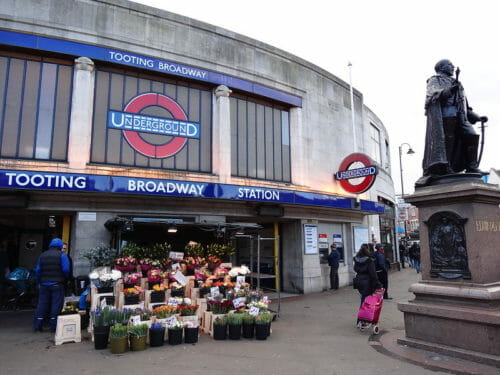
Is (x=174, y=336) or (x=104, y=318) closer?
(x=104, y=318)

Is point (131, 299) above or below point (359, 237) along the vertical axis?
below

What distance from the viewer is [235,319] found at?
281 inches

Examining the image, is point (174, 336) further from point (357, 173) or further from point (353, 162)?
point (353, 162)

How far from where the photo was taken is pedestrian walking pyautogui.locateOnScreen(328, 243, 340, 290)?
14812 mm

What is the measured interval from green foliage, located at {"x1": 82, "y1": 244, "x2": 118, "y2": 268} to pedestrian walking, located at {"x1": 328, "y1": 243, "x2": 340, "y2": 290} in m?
8.59

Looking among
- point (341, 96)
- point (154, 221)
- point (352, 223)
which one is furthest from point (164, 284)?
point (341, 96)

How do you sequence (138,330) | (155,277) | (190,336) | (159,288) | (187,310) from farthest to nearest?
(155,277) < (159,288) < (187,310) < (190,336) < (138,330)

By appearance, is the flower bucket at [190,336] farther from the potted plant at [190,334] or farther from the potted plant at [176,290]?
the potted plant at [176,290]

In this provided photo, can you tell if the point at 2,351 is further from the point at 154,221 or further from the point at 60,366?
the point at 154,221

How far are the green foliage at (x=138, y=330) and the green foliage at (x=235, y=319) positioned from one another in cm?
160

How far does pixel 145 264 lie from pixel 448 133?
7.53 m

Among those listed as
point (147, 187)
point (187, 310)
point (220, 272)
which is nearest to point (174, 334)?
point (187, 310)

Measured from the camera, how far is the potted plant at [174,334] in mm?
6762

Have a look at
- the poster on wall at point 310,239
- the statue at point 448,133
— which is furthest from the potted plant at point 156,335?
the poster on wall at point 310,239
